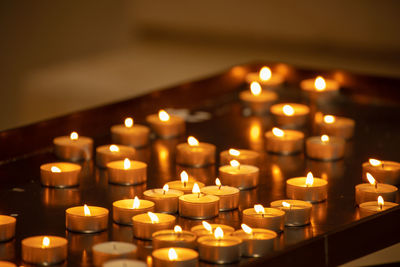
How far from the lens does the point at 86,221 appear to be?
7.21 ft

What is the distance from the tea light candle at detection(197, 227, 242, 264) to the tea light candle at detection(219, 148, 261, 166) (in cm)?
75

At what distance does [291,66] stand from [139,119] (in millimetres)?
744

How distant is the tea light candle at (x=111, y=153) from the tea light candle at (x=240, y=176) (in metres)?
0.30

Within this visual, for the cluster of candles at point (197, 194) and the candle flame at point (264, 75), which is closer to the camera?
the cluster of candles at point (197, 194)

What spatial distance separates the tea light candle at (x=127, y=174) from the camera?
2590 millimetres

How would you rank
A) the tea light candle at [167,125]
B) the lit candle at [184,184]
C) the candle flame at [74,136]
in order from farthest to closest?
the tea light candle at [167,125]
the candle flame at [74,136]
the lit candle at [184,184]

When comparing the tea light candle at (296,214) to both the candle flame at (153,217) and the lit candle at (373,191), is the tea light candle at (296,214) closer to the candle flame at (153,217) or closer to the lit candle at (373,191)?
the lit candle at (373,191)

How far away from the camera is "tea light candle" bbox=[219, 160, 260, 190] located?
2570 millimetres

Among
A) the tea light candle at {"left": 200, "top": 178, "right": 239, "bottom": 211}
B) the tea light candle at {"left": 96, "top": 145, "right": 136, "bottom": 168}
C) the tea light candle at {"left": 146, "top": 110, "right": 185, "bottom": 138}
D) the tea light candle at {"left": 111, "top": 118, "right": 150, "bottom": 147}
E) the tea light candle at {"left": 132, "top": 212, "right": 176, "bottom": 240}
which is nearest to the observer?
the tea light candle at {"left": 132, "top": 212, "right": 176, "bottom": 240}

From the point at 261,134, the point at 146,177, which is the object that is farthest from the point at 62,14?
the point at 146,177

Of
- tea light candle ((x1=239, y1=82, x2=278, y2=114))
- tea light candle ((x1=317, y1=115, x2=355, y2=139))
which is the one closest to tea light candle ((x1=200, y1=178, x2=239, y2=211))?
tea light candle ((x1=317, y1=115, x2=355, y2=139))

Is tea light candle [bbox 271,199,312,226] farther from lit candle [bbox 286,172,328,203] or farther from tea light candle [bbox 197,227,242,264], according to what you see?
tea light candle [bbox 197,227,242,264]

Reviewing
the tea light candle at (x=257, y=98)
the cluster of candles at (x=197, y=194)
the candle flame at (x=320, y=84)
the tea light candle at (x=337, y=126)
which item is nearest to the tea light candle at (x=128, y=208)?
the cluster of candles at (x=197, y=194)

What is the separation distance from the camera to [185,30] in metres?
7.50
